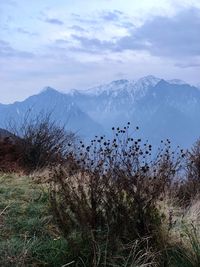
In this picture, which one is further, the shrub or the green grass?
the shrub

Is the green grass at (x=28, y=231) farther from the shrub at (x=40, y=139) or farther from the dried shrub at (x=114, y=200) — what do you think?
the shrub at (x=40, y=139)

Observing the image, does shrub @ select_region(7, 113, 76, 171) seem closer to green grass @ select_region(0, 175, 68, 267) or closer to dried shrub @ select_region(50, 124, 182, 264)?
green grass @ select_region(0, 175, 68, 267)

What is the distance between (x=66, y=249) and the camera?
17.1 feet

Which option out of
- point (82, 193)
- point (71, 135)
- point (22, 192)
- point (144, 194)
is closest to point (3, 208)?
point (22, 192)

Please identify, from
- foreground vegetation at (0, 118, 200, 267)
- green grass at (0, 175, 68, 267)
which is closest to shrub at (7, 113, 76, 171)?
green grass at (0, 175, 68, 267)

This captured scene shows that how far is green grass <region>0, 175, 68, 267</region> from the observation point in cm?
507

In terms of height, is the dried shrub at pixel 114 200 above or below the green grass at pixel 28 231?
above

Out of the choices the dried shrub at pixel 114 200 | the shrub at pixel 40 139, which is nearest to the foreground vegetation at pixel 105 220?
the dried shrub at pixel 114 200

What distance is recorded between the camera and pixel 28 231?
5.89 metres

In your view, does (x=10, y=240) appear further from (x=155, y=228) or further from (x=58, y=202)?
(x=155, y=228)

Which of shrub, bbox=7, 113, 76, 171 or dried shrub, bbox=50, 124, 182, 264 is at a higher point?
dried shrub, bbox=50, 124, 182, 264

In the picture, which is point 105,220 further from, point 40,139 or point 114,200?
point 40,139

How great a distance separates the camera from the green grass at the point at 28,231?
507cm

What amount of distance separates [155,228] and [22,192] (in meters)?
2.73
